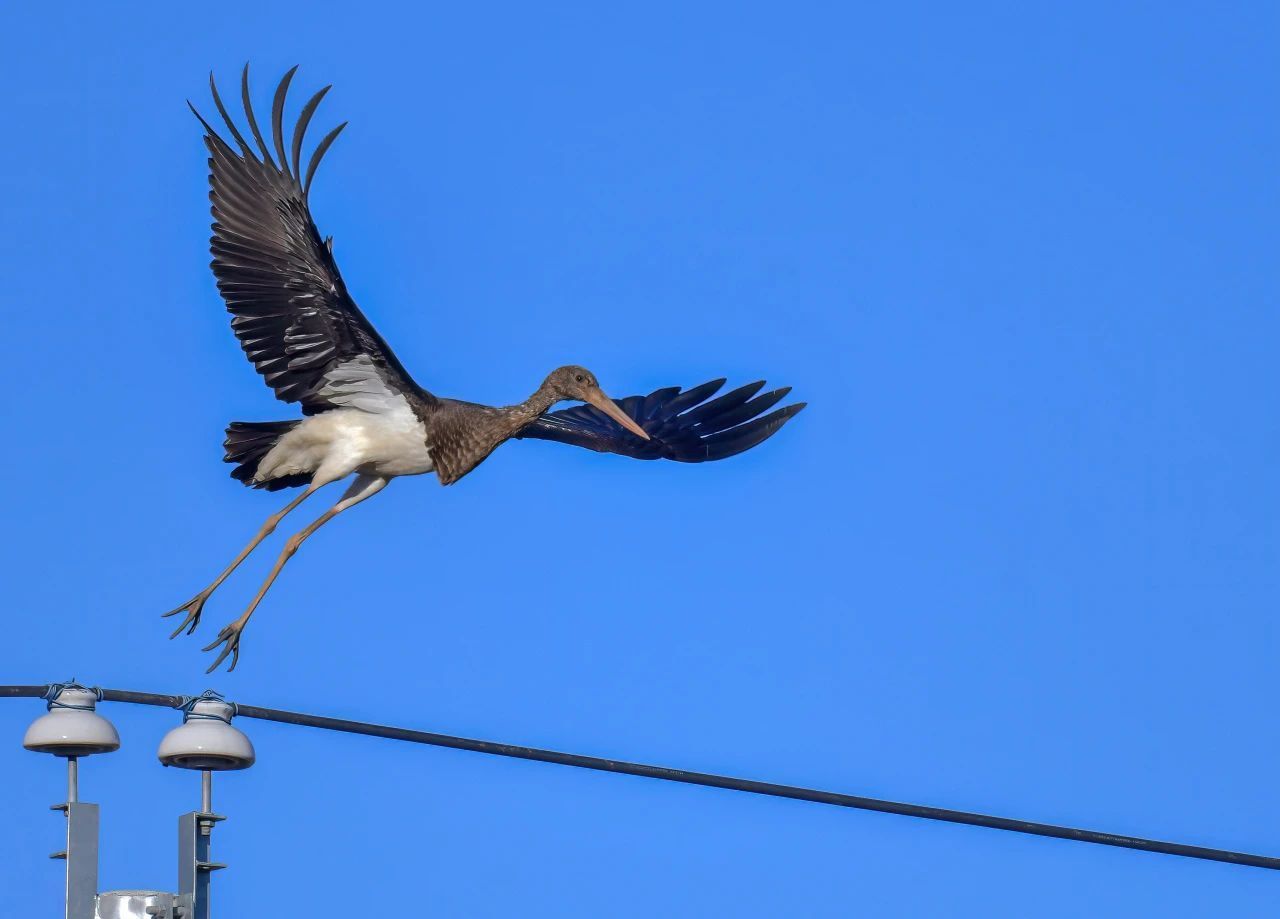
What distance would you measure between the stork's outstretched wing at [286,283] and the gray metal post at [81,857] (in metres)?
6.30

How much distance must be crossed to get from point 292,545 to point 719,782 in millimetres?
6201

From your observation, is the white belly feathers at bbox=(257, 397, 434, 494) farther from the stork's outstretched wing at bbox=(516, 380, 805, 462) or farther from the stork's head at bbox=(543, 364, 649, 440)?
the stork's outstretched wing at bbox=(516, 380, 805, 462)

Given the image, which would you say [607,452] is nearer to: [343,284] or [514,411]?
[514,411]

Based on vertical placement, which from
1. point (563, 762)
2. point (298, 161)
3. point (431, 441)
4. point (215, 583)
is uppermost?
point (298, 161)

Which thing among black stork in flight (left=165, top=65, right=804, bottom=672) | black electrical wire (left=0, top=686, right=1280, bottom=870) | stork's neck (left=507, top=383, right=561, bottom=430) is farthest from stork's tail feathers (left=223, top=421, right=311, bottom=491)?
black electrical wire (left=0, top=686, right=1280, bottom=870)

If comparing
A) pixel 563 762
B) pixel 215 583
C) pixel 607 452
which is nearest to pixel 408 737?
pixel 563 762

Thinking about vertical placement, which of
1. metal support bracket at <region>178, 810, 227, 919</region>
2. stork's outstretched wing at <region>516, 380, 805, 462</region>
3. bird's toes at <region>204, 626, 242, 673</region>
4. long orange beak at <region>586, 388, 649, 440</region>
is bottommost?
metal support bracket at <region>178, 810, 227, 919</region>

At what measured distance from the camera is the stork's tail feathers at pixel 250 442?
634 inches

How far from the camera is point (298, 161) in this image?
1474 centimetres

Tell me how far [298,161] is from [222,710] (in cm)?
595

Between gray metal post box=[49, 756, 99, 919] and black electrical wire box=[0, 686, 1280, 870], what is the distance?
560 mm

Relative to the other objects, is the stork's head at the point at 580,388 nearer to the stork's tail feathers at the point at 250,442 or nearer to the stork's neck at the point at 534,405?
the stork's neck at the point at 534,405

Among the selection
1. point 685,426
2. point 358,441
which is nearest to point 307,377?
point 358,441

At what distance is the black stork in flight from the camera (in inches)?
586
